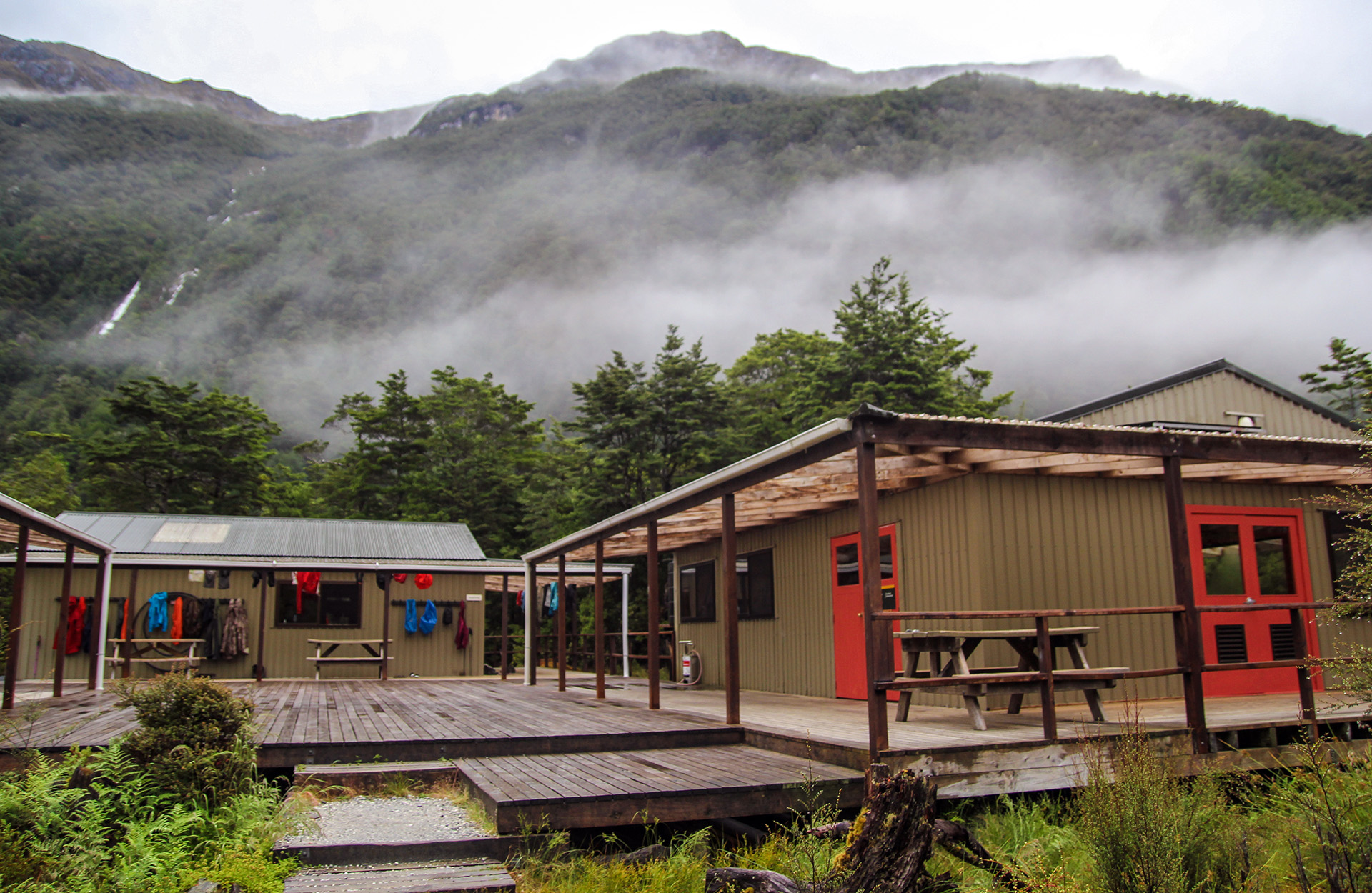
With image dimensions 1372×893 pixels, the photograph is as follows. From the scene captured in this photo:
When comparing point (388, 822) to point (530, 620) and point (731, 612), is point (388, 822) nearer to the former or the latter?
point (731, 612)

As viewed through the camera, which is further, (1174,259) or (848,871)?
(1174,259)

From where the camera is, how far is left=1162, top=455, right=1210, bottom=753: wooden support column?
241 inches

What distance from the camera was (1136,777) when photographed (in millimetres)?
3779

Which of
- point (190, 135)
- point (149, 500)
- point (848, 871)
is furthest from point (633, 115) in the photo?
point (848, 871)

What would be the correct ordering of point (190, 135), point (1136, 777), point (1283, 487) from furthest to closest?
1. point (190, 135)
2. point (1283, 487)
3. point (1136, 777)

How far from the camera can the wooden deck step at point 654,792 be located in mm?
5008

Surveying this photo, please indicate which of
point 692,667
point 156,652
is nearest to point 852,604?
point 692,667

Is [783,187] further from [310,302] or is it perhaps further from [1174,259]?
[310,302]

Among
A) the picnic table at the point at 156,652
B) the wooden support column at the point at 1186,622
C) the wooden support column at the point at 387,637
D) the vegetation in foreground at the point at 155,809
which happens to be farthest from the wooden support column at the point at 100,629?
the wooden support column at the point at 1186,622

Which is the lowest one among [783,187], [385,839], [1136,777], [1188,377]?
[385,839]

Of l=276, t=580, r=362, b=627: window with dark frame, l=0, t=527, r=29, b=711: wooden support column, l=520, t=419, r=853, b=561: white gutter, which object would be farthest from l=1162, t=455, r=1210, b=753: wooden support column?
l=276, t=580, r=362, b=627: window with dark frame

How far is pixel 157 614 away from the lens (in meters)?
16.1

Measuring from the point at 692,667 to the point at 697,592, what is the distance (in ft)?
3.58

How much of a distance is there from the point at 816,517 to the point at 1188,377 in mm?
5001
